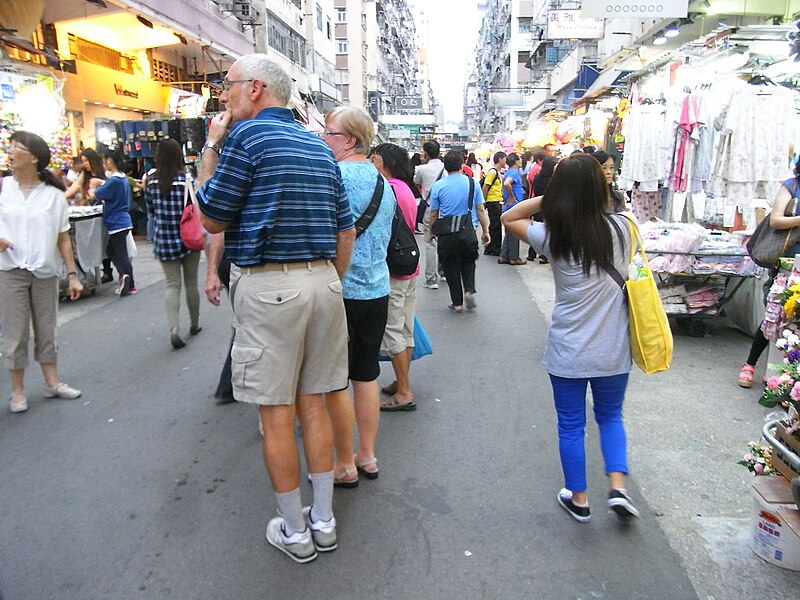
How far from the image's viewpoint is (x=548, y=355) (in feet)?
10.1

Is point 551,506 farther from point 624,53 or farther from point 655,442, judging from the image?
point 624,53

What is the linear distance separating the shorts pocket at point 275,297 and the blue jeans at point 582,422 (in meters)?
1.36

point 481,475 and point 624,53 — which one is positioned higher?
point 624,53

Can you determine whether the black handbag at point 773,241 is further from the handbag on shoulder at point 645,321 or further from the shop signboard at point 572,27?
the shop signboard at point 572,27

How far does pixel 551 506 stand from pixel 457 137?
303 ft

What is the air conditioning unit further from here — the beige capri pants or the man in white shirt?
the beige capri pants

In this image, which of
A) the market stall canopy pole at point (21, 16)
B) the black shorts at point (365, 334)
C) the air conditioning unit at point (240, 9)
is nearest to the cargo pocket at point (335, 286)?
the black shorts at point (365, 334)

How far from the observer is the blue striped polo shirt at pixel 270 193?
240 cm

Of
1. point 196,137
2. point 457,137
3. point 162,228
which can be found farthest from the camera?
point 457,137

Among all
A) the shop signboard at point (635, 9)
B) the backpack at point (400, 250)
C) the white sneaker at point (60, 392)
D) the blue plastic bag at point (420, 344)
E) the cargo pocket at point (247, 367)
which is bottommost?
the white sneaker at point (60, 392)

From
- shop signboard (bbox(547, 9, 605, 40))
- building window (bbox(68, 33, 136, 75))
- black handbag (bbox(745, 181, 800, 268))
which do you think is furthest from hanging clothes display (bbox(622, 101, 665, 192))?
shop signboard (bbox(547, 9, 605, 40))

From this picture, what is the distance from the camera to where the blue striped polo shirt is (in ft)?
7.88

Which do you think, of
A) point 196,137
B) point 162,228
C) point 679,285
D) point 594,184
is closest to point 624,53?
point 679,285

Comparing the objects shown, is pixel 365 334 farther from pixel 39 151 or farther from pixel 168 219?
pixel 168 219
